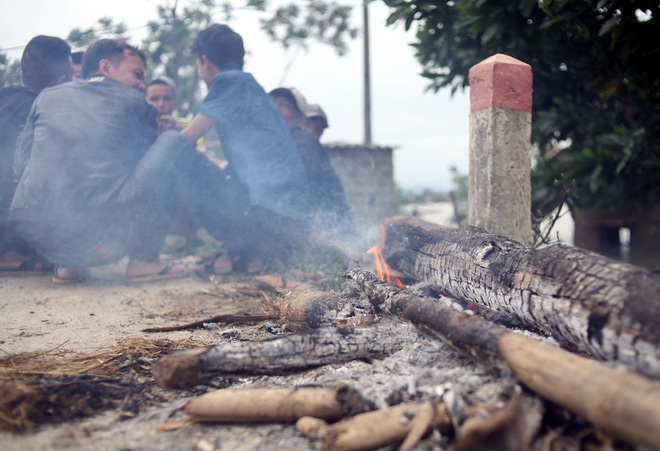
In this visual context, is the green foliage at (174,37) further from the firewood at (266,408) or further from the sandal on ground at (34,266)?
the firewood at (266,408)

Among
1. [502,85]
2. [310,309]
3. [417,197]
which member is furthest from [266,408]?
[417,197]

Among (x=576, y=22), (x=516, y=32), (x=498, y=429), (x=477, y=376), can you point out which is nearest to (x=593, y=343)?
(x=477, y=376)

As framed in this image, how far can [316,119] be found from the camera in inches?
281

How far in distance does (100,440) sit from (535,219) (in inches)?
161

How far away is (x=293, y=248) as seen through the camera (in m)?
5.54

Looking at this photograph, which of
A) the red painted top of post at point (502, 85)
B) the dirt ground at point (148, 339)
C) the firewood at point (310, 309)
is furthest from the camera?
the red painted top of post at point (502, 85)

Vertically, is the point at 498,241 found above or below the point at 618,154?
below

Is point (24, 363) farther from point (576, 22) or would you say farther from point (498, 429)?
point (576, 22)

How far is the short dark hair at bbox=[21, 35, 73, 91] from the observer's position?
530cm

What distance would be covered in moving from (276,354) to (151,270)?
3379 mm

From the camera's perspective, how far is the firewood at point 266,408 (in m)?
1.86

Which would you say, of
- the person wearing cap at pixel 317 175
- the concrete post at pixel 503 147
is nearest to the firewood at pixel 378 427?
the concrete post at pixel 503 147

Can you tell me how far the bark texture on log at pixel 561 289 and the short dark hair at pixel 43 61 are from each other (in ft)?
15.5

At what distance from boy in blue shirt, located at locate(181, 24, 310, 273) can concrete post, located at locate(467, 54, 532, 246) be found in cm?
224
